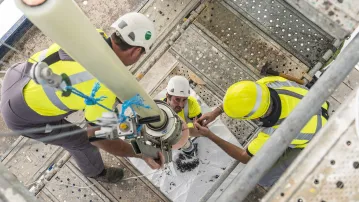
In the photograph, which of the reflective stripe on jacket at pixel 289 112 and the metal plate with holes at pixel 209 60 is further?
the metal plate with holes at pixel 209 60

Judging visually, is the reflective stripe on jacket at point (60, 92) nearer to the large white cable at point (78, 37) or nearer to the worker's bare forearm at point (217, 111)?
the large white cable at point (78, 37)

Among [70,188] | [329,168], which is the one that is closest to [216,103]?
[70,188]

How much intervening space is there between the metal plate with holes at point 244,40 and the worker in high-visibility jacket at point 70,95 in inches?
61.2

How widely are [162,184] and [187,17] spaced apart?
1610mm

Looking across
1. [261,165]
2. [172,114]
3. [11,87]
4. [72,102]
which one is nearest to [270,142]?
[261,165]

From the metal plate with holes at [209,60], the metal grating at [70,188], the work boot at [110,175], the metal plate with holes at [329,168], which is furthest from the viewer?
the metal plate with holes at [209,60]

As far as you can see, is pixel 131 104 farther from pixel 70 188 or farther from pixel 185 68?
pixel 70 188

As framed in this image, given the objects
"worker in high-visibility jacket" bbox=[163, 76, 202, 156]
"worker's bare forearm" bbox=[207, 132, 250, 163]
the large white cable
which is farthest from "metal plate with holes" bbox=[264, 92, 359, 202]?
"worker in high-visibility jacket" bbox=[163, 76, 202, 156]

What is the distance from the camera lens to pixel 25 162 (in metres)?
3.97

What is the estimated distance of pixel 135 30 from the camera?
8.13ft

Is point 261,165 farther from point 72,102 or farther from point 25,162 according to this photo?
point 25,162

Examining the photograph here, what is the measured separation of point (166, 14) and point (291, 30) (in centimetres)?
119

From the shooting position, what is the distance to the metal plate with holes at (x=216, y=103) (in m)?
3.96

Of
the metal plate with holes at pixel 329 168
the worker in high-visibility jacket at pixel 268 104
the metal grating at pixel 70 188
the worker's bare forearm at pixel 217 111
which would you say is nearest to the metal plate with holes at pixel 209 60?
the worker's bare forearm at pixel 217 111
